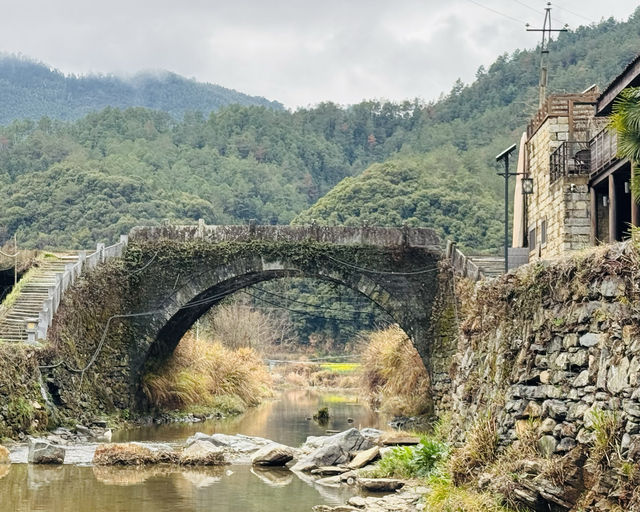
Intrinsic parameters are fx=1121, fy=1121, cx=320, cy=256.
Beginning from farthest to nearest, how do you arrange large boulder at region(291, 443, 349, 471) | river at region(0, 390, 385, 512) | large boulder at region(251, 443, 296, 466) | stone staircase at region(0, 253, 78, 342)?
stone staircase at region(0, 253, 78, 342), large boulder at region(251, 443, 296, 466), large boulder at region(291, 443, 349, 471), river at region(0, 390, 385, 512)

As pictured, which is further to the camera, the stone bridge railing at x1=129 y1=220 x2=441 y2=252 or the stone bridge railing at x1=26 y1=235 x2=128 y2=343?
the stone bridge railing at x1=129 y1=220 x2=441 y2=252

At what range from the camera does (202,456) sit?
20047mm

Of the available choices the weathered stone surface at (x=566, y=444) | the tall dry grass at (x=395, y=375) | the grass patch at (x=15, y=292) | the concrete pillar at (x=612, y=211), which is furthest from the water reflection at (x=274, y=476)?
the tall dry grass at (x=395, y=375)

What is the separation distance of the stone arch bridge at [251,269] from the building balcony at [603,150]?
18.3 feet

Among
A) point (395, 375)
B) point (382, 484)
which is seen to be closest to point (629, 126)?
point (382, 484)

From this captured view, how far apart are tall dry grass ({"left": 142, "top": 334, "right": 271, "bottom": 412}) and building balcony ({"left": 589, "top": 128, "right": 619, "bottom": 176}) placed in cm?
1365

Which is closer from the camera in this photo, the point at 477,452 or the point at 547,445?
the point at 547,445

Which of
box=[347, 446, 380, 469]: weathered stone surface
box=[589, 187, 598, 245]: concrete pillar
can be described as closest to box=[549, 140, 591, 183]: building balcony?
box=[589, 187, 598, 245]: concrete pillar

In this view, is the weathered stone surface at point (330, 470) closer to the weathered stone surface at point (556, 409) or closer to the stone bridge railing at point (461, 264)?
the weathered stone surface at point (556, 409)

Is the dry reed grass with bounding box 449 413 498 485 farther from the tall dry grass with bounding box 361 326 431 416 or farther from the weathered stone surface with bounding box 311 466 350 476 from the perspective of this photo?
the tall dry grass with bounding box 361 326 431 416

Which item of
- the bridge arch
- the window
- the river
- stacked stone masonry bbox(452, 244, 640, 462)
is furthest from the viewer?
the window

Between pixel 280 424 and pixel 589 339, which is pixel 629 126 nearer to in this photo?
pixel 589 339

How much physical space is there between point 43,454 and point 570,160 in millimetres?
14225

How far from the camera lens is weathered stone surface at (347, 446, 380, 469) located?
18047 millimetres
